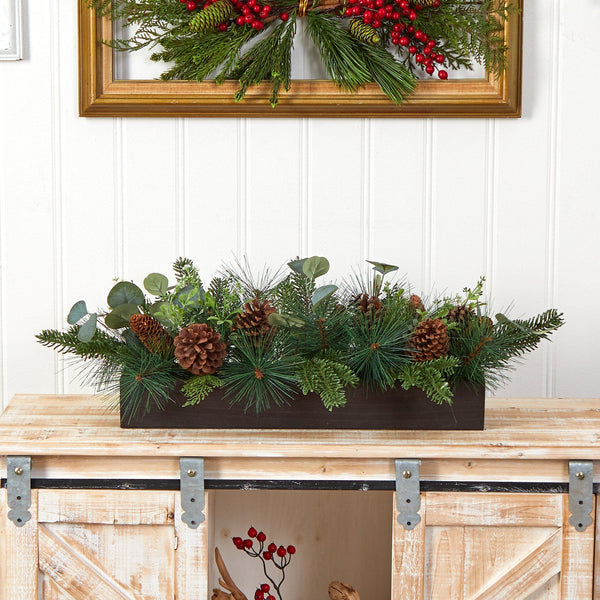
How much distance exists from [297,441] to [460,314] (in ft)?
0.94

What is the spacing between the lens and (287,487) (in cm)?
99

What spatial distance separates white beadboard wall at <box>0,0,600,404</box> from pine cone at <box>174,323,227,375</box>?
1.25 feet

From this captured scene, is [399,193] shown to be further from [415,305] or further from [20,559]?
[20,559]

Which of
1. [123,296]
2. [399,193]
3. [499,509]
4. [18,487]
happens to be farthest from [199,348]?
[399,193]

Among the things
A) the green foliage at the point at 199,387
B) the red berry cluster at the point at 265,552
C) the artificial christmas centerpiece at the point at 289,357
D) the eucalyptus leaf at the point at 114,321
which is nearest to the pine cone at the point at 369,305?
the artificial christmas centerpiece at the point at 289,357

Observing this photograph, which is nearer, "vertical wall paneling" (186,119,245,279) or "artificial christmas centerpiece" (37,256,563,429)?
"artificial christmas centerpiece" (37,256,563,429)

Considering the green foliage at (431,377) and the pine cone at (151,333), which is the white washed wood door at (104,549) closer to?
the pine cone at (151,333)

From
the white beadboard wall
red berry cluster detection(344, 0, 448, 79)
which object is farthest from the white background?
red berry cluster detection(344, 0, 448, 79)

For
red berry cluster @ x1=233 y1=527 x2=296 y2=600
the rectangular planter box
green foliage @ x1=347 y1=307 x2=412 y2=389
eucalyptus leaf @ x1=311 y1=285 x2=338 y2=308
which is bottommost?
red berry cluster @ x1=233 y1=527 x2=296 y2=600

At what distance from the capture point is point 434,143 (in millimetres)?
1331

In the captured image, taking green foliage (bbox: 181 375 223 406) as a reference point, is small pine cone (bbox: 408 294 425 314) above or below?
above

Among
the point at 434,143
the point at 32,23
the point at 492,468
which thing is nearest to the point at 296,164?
the point at 434,143

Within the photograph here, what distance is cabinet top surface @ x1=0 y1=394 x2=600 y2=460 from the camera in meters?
0.97

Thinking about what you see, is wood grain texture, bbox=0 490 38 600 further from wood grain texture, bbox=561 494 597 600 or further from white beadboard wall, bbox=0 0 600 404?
wood grain texture, bbox=561 494 597 600
